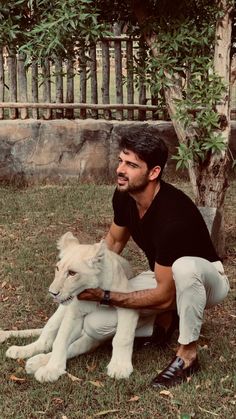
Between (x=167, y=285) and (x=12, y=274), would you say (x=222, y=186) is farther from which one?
(x=167, y=285)

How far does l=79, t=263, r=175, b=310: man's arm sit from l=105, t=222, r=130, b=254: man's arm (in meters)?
0.61

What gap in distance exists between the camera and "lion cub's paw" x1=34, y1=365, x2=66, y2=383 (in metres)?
4.64

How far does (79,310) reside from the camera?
4828mm

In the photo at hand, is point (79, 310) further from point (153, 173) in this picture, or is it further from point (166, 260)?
point (153, 173)

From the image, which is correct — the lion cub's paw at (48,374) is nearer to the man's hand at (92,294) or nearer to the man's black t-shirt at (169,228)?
the man's hand at (92,294)

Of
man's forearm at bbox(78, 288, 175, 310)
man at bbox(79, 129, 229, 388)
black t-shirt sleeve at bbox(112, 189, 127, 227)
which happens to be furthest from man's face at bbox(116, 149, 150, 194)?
man's forearm at bbox(78, 288, 175, 310)

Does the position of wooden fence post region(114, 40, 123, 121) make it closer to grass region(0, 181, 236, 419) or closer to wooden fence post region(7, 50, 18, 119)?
wooden fence post region(7, 50, 18, 119)

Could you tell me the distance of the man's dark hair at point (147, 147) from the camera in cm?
470

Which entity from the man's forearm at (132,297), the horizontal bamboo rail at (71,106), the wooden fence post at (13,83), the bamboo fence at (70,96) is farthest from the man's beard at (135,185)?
the wooden fence post at (13,83)

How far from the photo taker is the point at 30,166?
34.4 feet

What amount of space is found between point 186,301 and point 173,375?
439 millimetres

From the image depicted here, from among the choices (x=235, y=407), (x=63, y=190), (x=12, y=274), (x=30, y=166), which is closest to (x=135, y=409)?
(x=235, y=407)

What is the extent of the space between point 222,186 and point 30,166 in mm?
3828

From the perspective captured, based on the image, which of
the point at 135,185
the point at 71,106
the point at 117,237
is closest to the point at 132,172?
the point at 135,185
